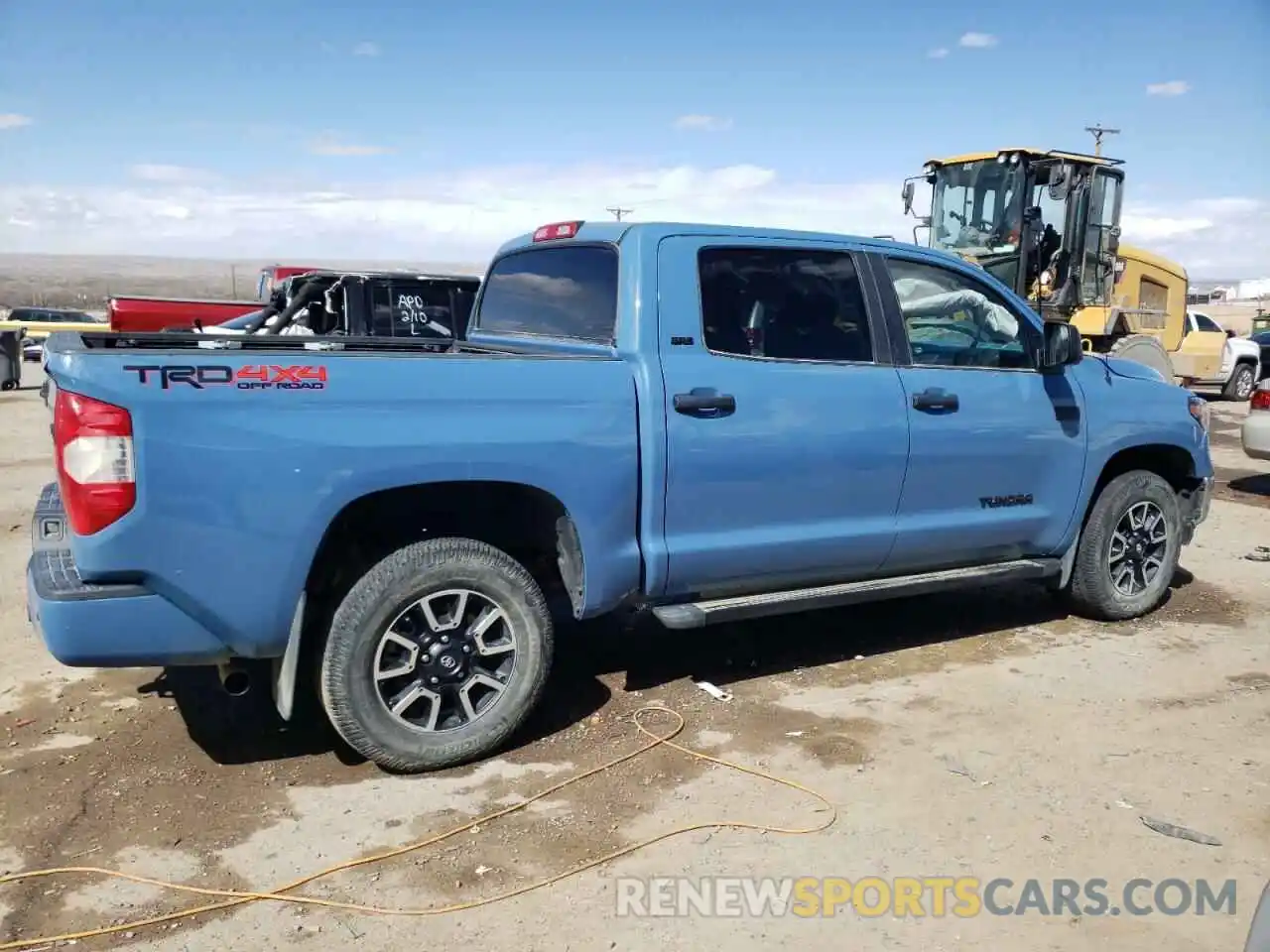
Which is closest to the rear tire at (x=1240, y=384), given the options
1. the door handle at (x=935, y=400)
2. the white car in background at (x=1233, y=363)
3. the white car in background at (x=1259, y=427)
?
the white car in background at (x=1233, y=363)

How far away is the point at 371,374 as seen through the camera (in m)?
3.61

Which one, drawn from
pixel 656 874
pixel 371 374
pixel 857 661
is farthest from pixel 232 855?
pixel 857 661

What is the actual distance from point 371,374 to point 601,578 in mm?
1183

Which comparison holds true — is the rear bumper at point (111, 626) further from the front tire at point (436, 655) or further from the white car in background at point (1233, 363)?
the white car in background at point (1233, 363)

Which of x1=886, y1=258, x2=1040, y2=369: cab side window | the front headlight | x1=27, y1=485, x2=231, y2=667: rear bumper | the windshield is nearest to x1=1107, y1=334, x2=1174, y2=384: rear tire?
the windshield

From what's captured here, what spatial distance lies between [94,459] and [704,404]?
7.13 ft

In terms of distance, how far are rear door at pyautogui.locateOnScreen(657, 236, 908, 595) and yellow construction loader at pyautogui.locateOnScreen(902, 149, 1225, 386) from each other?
9.87 metres

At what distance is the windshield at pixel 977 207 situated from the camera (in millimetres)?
13820

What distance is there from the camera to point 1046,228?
544 inches

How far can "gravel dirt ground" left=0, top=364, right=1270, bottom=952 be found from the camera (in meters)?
3.05

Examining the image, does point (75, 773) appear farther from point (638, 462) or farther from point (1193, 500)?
point (1193, 500)

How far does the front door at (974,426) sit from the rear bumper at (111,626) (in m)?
3.01

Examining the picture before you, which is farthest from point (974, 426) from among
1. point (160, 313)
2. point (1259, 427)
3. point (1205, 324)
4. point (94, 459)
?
point (1205, 324)
